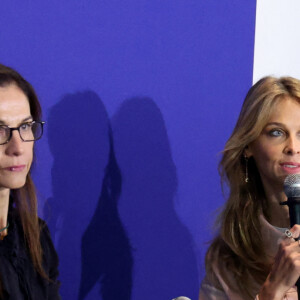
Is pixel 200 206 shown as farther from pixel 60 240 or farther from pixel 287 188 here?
pixel 287 188

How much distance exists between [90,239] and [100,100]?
17.5 inches

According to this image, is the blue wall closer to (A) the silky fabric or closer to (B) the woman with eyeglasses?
(B) the woman with eyeglasses

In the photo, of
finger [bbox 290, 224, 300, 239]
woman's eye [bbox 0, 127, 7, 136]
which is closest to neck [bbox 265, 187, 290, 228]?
finger [bbox 290, 224, 300, 239]

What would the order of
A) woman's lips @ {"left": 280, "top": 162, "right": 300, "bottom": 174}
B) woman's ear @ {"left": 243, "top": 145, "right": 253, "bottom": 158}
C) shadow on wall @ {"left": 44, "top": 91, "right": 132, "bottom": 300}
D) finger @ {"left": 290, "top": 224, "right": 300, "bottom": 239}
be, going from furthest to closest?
shadow on wall @ {"left": 44, "top": 91, "right": 132, "bottom": 300} < woman's ear @ {"left": 243, "top": 145, "right": 253, "bottom": 158} < woman's lips @ {"left": 280, "top": 162, "right": 300, "bottom": 174} < finger @ {"left": 290, "top": 224, "right": 300, "bottom": 239}

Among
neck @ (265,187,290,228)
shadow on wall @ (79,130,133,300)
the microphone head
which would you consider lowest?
shadow on wall @ (79,130,133,300)

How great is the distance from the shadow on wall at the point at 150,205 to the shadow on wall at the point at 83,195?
0.05 meters

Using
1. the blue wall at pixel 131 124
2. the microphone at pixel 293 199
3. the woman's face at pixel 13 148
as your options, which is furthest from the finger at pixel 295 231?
the blue wall at pixel 131 124

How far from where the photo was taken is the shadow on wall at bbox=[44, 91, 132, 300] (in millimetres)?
1816

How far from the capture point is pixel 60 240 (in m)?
1.83

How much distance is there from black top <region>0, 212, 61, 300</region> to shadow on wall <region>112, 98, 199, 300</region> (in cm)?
41

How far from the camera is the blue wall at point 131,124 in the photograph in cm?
179

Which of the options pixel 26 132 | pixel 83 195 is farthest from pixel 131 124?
pixel 26 132

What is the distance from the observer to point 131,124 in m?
1.95

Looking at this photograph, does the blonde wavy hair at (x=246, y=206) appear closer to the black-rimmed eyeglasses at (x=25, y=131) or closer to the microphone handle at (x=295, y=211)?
the microphone handle at (x=295, y=211)
